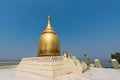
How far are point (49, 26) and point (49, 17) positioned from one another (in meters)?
1.52

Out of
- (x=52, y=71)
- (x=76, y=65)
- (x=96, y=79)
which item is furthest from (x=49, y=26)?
(x=96, y=79)

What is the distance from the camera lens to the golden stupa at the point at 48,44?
46.5 feet

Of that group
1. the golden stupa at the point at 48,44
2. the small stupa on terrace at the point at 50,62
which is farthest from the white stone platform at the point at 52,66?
the golden stupa at the point at 48,44

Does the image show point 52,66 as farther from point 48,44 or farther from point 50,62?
point 48,44

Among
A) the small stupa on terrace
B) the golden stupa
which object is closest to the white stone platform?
the small stupa on terrace

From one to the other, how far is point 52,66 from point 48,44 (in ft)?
16.3

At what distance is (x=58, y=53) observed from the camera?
14758 millimetres

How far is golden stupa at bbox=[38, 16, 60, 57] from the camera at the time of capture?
1416 cm

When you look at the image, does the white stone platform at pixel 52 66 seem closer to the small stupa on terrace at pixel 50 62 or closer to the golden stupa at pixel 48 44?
the small stupa on terrace at pixel 50 62

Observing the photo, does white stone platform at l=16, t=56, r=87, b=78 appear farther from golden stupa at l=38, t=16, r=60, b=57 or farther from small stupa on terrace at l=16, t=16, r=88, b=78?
golden stupa at l=38, t=16, r=60, b=57

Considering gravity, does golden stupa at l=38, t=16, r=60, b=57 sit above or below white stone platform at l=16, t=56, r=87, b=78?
above

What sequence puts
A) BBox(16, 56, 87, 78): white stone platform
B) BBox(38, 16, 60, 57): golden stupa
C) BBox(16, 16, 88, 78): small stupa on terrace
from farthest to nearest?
BBox(38, 16, 60, 57): golden stupa
BBox(16, 16, 88, 78): small stupa on terrace
BBox(16, 56, 87, 78): white stone platform

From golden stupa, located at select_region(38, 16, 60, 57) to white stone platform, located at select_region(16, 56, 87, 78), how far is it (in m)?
2.19

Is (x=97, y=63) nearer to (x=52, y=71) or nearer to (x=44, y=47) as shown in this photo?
(x=44, y=47)
